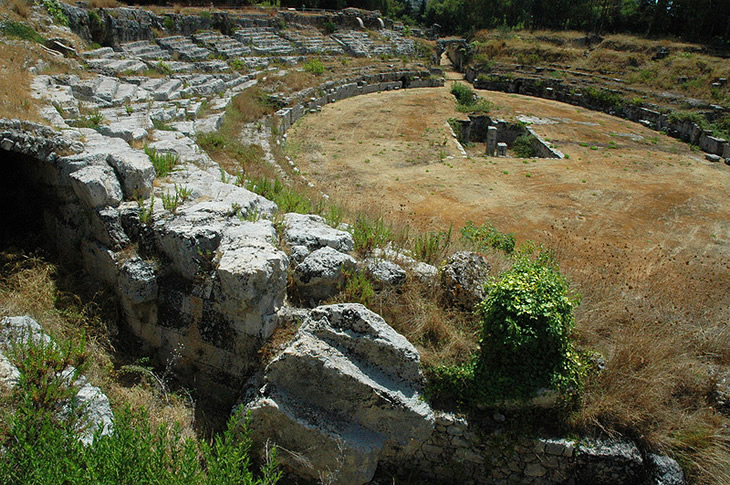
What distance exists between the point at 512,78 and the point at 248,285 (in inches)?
1195

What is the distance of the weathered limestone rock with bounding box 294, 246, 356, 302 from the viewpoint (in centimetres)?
557

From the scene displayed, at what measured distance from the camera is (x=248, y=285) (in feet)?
15.8

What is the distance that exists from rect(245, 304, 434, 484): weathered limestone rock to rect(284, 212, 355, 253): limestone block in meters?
1.30

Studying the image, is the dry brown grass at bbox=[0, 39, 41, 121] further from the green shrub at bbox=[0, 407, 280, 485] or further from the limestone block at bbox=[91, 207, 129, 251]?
the green shrub at bbox=[0, 407, 280, 485]

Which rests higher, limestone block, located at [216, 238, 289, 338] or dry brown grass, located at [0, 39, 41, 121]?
dry brown grass, located at [0, 39, 41, 121]

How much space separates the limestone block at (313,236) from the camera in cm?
617

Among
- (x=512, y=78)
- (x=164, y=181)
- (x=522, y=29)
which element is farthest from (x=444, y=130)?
(x=522, y=29)

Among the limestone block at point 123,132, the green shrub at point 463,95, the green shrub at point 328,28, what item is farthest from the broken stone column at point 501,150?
the green shrub at point 328,28

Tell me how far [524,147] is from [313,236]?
17.0 m


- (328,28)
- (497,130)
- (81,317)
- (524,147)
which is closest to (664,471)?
(81,317)

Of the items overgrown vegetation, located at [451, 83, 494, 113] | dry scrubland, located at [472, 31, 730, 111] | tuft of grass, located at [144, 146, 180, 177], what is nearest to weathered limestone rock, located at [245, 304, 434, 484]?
tuft of grass, located at [144, 146, 180, 177]

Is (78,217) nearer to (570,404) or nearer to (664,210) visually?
(570,404)

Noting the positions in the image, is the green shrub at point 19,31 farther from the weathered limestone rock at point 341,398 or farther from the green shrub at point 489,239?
the weathered limestone rock at point 341,398

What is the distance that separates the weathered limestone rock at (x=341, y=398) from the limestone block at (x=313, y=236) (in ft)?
4.27
